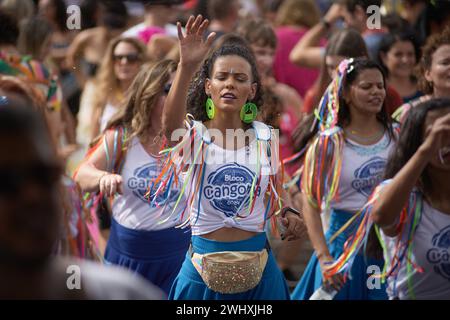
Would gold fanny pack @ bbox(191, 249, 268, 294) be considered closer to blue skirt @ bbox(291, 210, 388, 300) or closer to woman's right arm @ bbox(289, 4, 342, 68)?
blue skirt @ bbox(291, 210, 388, 300)

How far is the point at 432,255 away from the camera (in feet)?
12.7

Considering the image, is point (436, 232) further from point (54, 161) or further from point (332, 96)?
point (54, 161)

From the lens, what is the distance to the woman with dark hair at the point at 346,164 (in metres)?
5.04

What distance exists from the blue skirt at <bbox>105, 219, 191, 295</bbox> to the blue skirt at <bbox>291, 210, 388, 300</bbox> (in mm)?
678

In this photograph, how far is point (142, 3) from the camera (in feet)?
28.9

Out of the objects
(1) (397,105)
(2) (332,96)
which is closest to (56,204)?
(2) (332,96)

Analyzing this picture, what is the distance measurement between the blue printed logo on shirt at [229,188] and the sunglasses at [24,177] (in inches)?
94.7

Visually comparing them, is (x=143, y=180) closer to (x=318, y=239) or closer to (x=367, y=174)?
(x=318, y=239)

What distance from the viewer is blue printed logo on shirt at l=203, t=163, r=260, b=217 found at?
13.6 feet

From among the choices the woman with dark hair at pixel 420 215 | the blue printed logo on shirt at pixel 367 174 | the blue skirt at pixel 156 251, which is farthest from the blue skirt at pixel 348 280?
the woman with dark hair at pixel 420 215

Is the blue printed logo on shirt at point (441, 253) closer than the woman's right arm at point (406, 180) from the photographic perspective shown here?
No

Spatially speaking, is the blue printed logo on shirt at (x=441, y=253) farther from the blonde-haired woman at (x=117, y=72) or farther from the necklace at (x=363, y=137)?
the blonde-haired woman at (x=117, y=72)

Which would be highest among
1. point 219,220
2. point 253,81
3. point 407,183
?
point 253,81
